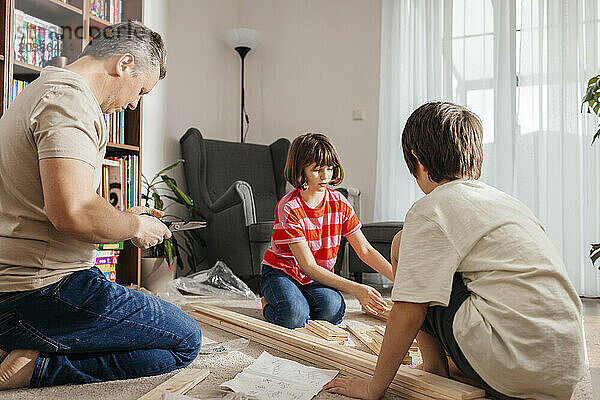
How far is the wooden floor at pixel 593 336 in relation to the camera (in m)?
1.72

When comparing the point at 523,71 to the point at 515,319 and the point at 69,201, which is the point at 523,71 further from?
the point at 69,201

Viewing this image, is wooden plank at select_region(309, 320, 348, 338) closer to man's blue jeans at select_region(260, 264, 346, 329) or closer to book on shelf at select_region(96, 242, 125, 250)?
man's blue jeans at select_region(260, 264, 346, 329)

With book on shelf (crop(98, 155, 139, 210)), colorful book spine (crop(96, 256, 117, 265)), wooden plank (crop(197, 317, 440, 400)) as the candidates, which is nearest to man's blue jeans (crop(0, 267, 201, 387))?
wooden plank (crop(197, 317, 440, 400))

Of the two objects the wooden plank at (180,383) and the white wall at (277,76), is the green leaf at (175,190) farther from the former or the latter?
the wooden plank at (180,383)

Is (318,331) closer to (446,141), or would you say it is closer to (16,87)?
(446,141)

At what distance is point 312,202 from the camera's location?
7.91 feet

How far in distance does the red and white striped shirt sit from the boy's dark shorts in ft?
3.14

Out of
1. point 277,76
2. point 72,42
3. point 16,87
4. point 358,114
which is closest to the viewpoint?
point 16,87

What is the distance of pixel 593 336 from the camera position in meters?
2.37

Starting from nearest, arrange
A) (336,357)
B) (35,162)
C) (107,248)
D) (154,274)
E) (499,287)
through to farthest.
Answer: (499,287) < (35,162) < (336,357) < (107,248) < (154,274)

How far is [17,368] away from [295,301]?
103cm

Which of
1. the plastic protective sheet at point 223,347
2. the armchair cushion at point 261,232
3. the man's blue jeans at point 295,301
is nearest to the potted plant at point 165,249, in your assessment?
the armchair cushion at point 261,232

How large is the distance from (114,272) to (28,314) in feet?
5.94

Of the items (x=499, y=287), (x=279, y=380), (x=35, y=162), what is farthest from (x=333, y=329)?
(x=35, y=162)
